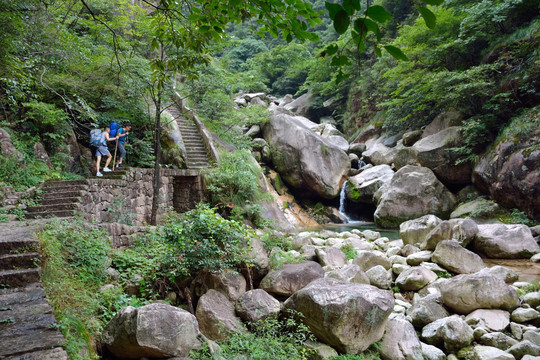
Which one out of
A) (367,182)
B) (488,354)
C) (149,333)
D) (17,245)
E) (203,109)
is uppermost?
(203,109)

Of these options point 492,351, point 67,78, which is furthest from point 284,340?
point 67,78

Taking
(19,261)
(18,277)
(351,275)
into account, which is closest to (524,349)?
(351,275)

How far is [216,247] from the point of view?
434cm

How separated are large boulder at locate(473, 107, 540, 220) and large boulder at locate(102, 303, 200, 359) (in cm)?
1035

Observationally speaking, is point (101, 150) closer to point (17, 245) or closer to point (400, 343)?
point (17, 245)

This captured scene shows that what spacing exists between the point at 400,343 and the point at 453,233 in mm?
4459

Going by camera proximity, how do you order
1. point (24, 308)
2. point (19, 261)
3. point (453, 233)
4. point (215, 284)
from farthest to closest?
point (453, 233) < point (215, 284) < point (19, 261) < point (24, 308)

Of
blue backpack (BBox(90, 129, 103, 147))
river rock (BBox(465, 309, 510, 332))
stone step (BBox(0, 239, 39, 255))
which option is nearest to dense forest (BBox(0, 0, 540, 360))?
stone step (BBox(0, 239, 39, 255))

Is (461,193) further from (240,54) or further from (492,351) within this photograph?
(240,54)

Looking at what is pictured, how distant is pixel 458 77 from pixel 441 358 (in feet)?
31.2

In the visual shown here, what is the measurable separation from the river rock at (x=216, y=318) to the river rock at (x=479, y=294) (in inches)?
143

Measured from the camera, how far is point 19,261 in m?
2.88

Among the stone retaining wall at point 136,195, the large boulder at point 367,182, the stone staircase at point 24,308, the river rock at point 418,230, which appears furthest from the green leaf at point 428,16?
the large boulder at point 367,182

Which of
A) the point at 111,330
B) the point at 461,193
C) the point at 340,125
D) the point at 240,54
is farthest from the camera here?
the point at 240,54
